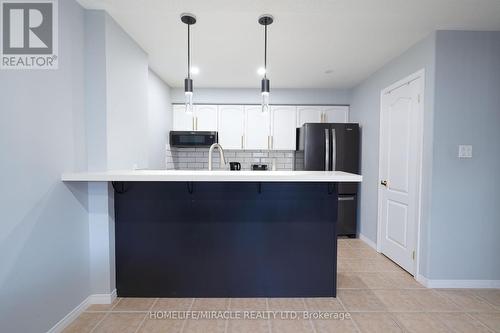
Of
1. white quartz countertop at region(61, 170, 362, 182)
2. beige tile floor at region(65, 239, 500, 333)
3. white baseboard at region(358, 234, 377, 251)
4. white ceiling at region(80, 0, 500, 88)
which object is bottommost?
beige tile floor at region(65, 239, 500, 333)

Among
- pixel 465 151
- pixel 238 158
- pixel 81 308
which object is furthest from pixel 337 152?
pixel 81 308

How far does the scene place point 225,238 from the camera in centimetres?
200

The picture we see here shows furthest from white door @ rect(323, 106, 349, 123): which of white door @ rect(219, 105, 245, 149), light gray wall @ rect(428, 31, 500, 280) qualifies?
light gray wall @ rect(428, 31, 500, 280)

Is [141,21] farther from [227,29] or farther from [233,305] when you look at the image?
[233,305]

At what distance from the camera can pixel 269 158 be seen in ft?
13.8

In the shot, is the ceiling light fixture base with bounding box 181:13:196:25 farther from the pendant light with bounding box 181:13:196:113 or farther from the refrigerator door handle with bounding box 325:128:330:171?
the refrigerator door handle with bounding box 325:128:330:171

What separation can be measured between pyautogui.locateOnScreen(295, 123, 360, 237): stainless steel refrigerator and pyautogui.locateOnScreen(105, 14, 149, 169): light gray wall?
2253 mm

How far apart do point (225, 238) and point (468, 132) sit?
2.40m

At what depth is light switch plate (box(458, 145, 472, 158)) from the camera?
216 centimetres

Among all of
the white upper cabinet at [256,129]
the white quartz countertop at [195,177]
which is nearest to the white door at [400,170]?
the white quartz countertop at [195,177]

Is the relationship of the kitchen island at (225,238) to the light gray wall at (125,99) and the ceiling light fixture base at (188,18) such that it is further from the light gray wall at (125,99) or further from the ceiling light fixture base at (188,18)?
the ceiling light fixture base at (188,18)

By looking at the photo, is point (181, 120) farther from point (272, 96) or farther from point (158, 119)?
point (272, 96)

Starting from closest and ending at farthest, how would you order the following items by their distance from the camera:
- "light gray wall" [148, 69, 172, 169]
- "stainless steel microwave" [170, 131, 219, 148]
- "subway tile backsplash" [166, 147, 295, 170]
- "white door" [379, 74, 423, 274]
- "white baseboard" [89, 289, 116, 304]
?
"white baseboard" [89, 289, 116, 304], "white door" [379, 74, 423, 274], "light gray wall" [148, 69, 172, 169], "stainless steel microwave" [170, 131, 219, 148], "subway tile backsplash" [166, 147, 295, 170]

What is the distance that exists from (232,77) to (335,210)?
7.89 feet
